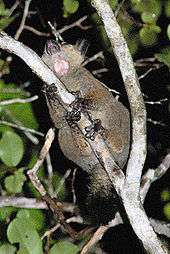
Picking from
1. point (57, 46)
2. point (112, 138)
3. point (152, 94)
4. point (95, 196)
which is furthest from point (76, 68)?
point (152, 94)

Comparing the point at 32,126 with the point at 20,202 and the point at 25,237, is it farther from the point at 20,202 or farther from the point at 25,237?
the point at 25,237

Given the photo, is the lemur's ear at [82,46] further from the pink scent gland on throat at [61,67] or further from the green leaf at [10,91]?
the green leaf at [10,91]

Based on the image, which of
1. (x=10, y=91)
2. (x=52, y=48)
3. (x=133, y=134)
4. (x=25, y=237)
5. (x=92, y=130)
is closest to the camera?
(x=133, y=134)

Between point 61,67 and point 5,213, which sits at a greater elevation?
point 61,67

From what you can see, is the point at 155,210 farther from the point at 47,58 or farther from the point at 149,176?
the point at 47,58

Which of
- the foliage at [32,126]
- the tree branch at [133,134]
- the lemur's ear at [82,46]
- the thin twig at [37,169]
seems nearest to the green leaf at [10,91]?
the foliage at [32,126]

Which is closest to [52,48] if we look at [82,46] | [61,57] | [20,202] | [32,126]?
[61,57]
